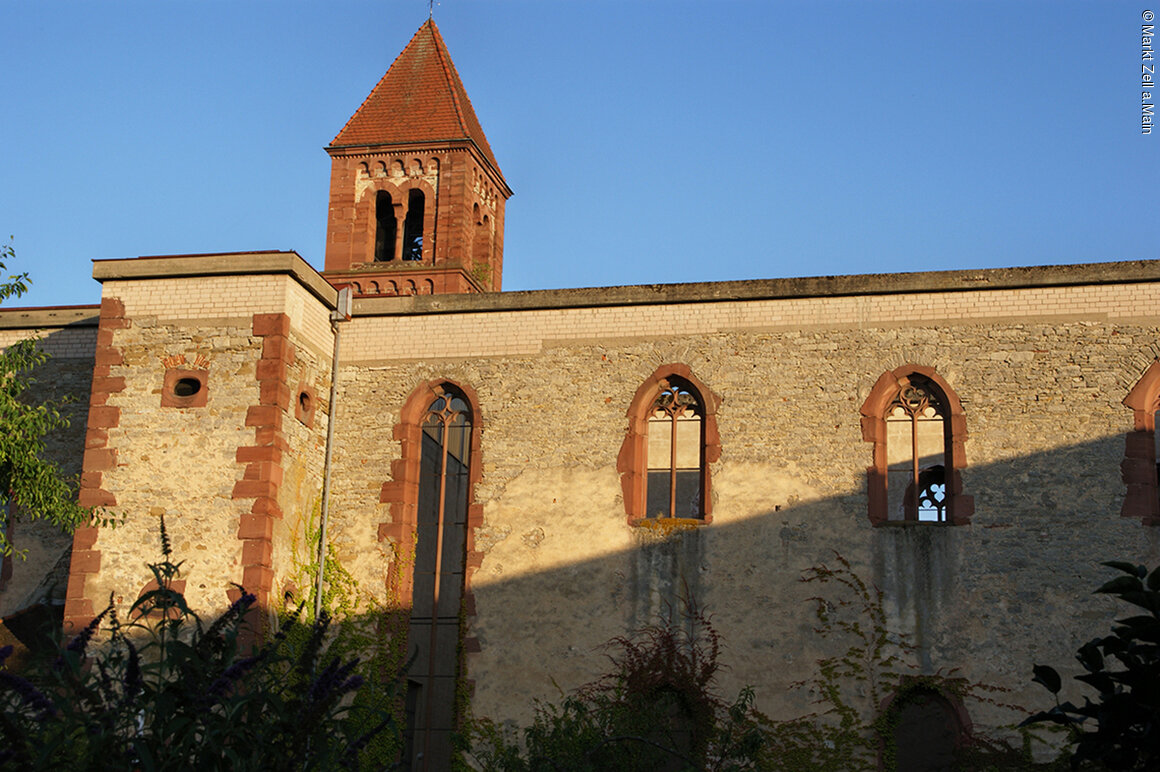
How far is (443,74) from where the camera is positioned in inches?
1419

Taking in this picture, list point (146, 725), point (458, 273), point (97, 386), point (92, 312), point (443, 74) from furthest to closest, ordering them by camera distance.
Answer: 1. point (443, 74)
2. point (458, 273)
3. point (92, 312)
4. point (97, 386)
5. point (146, 725)

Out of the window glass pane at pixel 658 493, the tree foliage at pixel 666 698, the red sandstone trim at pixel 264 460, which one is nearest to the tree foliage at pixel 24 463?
the red sandstone trim at pixel 264 460

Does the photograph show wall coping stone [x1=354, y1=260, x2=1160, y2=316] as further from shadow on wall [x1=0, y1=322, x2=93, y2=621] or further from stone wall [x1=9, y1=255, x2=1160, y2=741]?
shadow on wall [x1=0, y1=322, x2=93, y2=621]

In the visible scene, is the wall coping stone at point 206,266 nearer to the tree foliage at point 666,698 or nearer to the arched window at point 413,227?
the tree foliage at point 666,698

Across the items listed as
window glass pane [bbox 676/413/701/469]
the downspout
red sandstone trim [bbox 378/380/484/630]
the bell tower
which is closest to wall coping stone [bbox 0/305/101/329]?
the downspout

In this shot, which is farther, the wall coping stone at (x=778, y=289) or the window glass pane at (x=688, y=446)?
the window glass pane at (x=688, y=446)

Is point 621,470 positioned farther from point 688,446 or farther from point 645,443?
point 688,446

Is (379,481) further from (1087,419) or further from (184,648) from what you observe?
(184,648)

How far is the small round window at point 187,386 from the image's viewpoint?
56.6 ft

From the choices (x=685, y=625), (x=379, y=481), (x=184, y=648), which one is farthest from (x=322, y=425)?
(x=184, y=648)

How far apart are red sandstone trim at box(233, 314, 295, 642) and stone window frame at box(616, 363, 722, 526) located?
4262 millimetres

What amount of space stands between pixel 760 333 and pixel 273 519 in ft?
21.3

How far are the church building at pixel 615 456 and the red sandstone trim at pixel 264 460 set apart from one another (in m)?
0.04

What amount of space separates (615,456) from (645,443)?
0.52 meters
